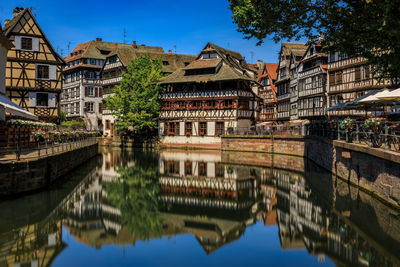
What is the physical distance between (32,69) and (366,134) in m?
31.3

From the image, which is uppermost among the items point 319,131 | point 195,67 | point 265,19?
point 195,67

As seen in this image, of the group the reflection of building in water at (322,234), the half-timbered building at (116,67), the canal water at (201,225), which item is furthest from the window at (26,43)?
the reflection of building in water at (322,234)

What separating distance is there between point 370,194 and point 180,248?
29.9 ft

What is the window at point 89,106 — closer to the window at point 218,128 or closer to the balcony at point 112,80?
the balcony at point 112,80

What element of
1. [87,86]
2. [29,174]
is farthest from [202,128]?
[29,174]

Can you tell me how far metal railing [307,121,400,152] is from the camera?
1345 cm

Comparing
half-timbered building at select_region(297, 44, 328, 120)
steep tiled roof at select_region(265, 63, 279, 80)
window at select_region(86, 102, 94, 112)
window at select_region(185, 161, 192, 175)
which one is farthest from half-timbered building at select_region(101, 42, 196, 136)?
window at select_region(185, 161, 192, 175)

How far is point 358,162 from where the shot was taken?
17.0 m

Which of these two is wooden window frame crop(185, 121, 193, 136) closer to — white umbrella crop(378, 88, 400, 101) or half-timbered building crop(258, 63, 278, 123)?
half-timbered building crop(258, 63, 278, 123)

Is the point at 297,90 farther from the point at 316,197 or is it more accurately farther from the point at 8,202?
the point at 8,202

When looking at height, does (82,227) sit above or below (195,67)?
below

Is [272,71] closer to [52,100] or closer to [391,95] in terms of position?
[52,100]

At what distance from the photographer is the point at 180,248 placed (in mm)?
10664

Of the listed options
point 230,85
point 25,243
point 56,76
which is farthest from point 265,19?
point 230,85
